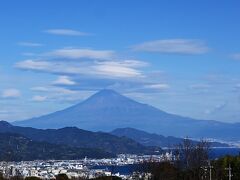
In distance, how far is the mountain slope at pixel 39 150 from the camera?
146 m

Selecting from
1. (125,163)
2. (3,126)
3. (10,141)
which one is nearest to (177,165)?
(125,163)

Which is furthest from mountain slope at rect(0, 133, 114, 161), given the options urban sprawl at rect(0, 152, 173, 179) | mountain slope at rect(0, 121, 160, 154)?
mountain slope at rect(0, 121, 160, 154)

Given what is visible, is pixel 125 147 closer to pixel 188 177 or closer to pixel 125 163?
pixel 125 163

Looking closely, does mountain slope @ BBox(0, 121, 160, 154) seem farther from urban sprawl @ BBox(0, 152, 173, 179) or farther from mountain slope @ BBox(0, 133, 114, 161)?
urban sprawl @ BBox(0, 152, 173, 179)

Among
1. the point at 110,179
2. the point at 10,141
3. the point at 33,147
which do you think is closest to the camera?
the point at 110,179

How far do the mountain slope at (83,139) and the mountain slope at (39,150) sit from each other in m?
13.6

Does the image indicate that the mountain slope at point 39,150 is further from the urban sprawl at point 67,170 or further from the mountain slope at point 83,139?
the mountain slope at point 83,139

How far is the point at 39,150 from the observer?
15812cm

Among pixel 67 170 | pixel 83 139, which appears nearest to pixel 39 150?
pixel 83 139

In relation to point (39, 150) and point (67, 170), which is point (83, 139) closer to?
point (39, 150)

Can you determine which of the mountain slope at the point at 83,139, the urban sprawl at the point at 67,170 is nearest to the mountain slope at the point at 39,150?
the urban sprawl at the point at 67,170

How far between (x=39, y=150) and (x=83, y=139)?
3496 centimetres

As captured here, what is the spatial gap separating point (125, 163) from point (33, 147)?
35653 mm

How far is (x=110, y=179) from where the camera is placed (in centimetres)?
5556
